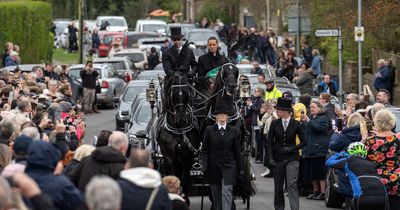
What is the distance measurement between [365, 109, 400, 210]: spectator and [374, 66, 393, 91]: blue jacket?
17.7m

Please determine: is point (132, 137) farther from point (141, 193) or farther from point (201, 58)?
point (141, 193)

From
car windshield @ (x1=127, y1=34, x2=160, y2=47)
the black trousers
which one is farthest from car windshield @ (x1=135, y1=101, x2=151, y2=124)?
car windshield @ (x1=127, y1=34, x2=160, y2=47)

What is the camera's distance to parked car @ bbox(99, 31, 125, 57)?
220ft

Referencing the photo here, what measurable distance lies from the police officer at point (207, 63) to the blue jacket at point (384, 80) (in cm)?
1401

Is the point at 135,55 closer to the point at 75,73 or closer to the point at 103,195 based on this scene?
the point at 75,73

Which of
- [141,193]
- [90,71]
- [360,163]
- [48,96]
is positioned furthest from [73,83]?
[141,193]

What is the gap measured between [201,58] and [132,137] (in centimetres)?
559

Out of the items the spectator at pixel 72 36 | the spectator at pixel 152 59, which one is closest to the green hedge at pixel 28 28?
the spectator at pixel 152 59

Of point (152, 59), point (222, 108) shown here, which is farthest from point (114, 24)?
point (222, 108)

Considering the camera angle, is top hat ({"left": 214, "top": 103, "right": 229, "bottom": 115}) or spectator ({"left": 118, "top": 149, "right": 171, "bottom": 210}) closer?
spectator ({"left": 118, "top": 149, "right": 171, "bottom": 210})

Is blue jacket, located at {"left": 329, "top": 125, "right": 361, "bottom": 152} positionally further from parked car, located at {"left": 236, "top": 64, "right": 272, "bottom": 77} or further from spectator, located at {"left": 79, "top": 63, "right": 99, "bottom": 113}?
spectator, located at {"left": 79, "top": 63, "right": 99, "bottom": 113}

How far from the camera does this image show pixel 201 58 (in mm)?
19484

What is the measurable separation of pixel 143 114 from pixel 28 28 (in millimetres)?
24384

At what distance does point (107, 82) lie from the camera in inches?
1630
